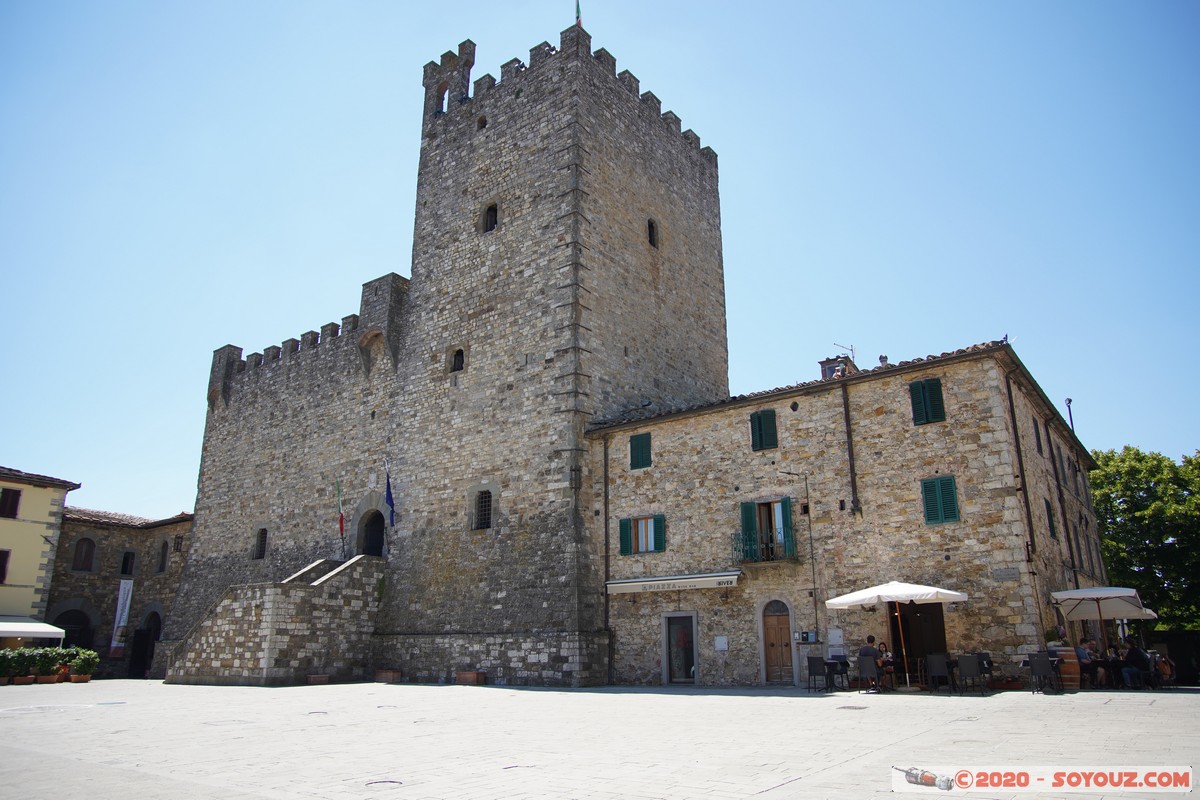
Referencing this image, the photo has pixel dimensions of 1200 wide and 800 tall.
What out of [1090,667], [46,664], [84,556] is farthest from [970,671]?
[84,556]

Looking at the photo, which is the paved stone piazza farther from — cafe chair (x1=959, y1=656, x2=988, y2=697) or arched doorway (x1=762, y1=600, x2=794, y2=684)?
arched doorway (x1=762, y1=600, x2=794, y2=684)

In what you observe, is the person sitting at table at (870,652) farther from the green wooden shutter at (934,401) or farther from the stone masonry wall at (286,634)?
the stone masonry wall at (286,634)

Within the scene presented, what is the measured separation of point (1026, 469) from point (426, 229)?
16.8 meters

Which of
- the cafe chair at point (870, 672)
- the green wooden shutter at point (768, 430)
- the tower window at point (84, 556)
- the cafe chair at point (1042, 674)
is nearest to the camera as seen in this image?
the cafe chair at point (1042, 674)

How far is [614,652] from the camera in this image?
17.9 meters

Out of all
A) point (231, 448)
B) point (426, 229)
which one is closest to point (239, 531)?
point (231, 448)

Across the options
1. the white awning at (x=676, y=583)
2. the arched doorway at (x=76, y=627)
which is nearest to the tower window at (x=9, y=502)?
the arched doorway at (x=76, y=627)

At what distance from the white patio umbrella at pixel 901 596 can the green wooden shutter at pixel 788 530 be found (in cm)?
168

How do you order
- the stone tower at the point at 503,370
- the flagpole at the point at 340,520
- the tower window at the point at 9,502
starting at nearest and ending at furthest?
the stone tower at the point at 503,370 < the flagpole at the point at 340,520 < the tower window at the point at 9,502

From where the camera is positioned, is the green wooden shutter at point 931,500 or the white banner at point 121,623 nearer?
the green wooden shutter at point 931,500

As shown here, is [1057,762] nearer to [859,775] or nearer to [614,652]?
[859,775]

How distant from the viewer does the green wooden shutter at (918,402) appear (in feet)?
50.2

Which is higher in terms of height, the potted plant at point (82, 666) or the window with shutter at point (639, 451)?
the window with shutter at point (639, 451)

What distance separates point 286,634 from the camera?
18812 mm
